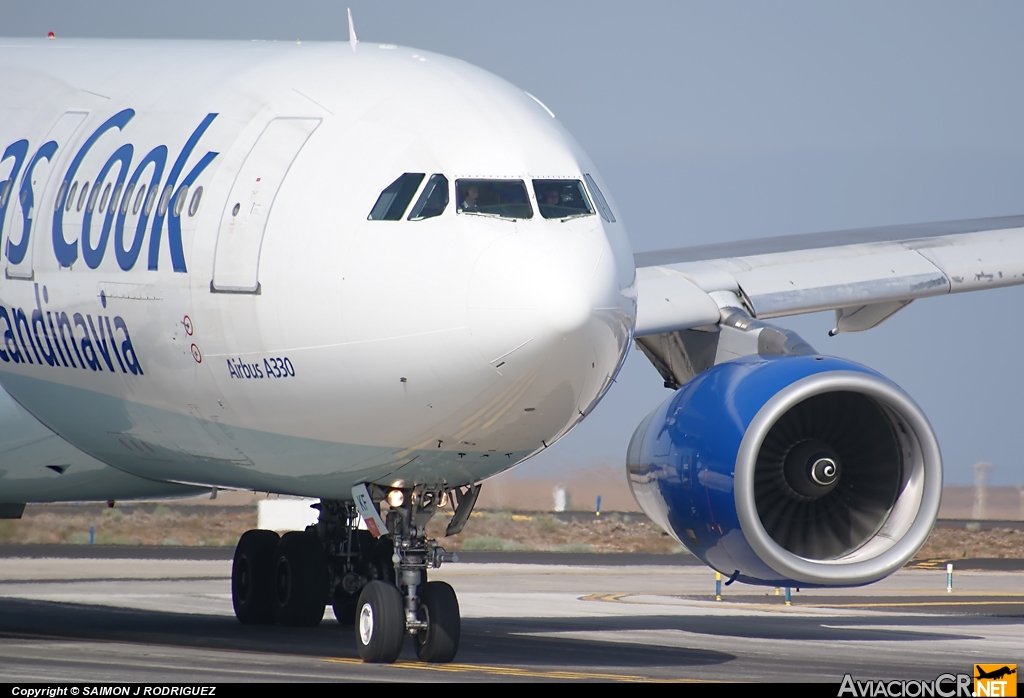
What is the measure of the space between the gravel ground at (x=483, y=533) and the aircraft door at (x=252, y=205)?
25217 mm

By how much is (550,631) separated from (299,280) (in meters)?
7.33

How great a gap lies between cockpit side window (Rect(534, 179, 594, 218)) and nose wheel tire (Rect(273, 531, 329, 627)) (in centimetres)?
662

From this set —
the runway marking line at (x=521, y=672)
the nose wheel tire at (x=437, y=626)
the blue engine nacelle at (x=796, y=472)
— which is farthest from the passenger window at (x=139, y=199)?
the blue engine nacelle at (x=796, y=472)

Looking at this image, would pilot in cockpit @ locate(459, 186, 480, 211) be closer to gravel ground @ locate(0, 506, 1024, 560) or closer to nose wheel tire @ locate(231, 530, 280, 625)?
nose wheel tire @ locate(231, 530, 280, 625)

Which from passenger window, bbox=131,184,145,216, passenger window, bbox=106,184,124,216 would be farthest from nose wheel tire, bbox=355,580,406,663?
passenger window, bbox=106,184,124,216

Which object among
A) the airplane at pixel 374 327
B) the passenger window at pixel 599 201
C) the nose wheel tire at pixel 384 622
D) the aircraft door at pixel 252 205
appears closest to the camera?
the airplane at pixel 374 327

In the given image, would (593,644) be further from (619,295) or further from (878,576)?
(619,295)

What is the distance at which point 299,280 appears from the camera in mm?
12422

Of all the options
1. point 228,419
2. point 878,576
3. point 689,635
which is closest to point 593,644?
point 689,635

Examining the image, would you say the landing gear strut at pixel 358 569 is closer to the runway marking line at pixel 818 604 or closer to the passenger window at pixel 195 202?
the passenger window at pixel 195 202

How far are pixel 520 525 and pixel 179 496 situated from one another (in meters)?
27.6
